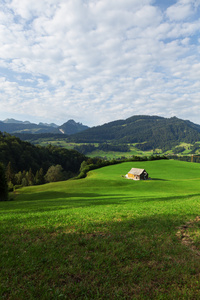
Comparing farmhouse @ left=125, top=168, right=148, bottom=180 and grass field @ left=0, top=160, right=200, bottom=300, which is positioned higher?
grass field @ left=0, top=160, right=200, bottom=300

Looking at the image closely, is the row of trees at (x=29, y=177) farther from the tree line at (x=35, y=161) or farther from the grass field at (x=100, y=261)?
the grass field at (x=100, y=261)

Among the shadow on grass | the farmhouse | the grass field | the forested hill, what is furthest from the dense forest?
the shadow on grass

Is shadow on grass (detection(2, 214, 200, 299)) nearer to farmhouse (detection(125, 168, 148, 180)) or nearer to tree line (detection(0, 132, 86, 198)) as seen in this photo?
farmhouse (detection(125, 168, 148, 180))

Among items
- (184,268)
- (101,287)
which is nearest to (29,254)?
(101,287)

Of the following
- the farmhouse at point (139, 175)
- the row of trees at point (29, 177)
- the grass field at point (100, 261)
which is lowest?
the row of trees at point (29, 177)

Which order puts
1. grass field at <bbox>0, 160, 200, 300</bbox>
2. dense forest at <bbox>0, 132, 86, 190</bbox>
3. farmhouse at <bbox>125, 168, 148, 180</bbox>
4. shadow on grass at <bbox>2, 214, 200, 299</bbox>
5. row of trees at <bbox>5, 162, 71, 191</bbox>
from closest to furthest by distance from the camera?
1. grass field at <bbox>0, 160, 200, 300</bbox>
2. shadow on grass at <bbox>2, 214, 200, 299</bbox>
3. farmhouse at <bbox>125, 168, 148, 180</bbox>
4. row of trees at <bbox>5, 162, 71, 191</bbox>
5. dense forest at <bbox>0, 132, 86, 190</bbox>

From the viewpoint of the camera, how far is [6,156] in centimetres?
14625

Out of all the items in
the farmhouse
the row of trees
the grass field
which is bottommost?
the row of trees

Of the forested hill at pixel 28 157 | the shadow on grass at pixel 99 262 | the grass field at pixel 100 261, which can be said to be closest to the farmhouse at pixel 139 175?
the grass field at pixel 100 261

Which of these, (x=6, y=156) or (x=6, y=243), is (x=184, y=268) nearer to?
(x=6, y=243)

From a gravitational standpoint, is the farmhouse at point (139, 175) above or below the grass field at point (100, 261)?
below

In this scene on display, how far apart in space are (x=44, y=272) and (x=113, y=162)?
122 metres

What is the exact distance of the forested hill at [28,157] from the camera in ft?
490

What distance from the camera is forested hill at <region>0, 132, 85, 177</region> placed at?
490 feet
